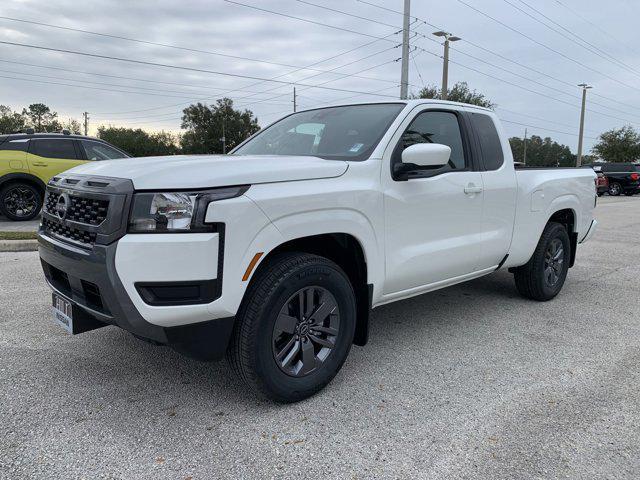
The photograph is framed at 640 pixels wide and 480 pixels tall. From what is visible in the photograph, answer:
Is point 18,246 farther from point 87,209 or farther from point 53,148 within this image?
point 87,209

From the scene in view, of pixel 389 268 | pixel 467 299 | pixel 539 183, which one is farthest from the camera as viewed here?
pixel 467 299

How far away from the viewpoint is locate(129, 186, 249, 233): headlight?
247 centimetres

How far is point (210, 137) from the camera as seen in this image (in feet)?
254

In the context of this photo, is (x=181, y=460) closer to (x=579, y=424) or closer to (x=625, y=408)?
(x=579, y=424)

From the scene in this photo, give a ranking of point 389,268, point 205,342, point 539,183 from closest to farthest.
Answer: point 205,342, point 389,268, point 539,183

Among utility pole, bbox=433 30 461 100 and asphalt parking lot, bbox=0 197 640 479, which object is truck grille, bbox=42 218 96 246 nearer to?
asphalt parking lot, bbox=0 197 640 479

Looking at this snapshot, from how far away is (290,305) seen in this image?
2924mm

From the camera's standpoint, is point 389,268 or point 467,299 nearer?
point 389,268

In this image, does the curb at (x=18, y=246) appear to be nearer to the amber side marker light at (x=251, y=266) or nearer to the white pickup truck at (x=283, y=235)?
the white pickup truck at (x=283, y=235)

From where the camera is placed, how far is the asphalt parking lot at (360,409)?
7.95 ft

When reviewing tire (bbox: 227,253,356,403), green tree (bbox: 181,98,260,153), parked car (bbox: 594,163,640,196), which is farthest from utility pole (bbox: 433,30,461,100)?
green tree (bbox: 181,98,260,153)

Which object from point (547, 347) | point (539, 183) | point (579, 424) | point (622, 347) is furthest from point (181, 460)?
point (539, 183)

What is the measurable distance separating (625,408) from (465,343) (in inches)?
48.7

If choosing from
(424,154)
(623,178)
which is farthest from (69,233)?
(623,178)
